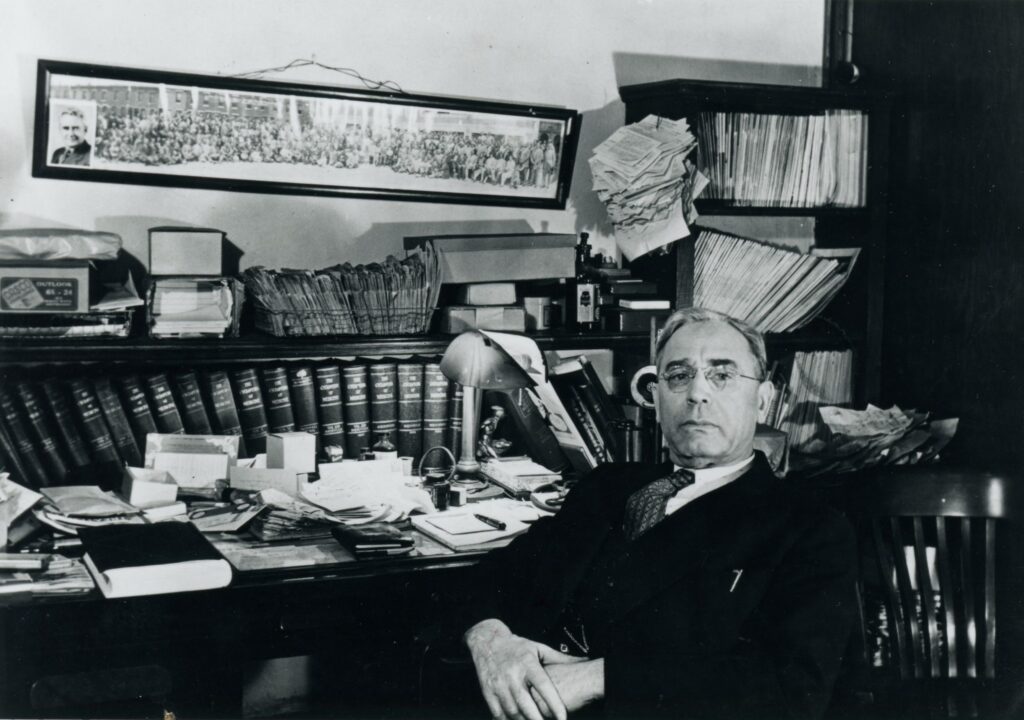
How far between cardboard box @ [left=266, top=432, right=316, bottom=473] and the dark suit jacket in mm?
650

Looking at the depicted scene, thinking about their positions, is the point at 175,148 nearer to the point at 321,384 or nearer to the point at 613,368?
the point at 321,384

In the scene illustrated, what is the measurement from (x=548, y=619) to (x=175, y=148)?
1.51 metres

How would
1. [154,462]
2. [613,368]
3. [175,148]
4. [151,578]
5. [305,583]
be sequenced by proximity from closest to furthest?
[151,578]
[305,583]
[154,462]
[175,148]
[613,368]

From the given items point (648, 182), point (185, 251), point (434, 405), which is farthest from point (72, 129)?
point (648, 182)

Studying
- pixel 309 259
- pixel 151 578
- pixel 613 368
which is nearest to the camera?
pixel 151 578

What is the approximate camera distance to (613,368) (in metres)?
3.10

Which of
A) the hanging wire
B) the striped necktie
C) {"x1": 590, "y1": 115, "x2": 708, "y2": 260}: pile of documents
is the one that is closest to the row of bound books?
{"x1": 590, "y1": 115, "x2": 708, "y2": 260}: pile of documents

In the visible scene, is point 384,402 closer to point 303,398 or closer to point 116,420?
point 303,398

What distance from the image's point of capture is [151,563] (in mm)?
1838

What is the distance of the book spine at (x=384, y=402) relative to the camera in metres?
2.62

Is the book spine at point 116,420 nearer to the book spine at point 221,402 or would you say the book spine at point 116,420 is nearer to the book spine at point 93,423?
the book spine at point 93,423

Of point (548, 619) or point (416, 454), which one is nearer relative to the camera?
point (548, 619)

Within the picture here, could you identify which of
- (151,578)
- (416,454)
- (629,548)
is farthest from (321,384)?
(629,548)

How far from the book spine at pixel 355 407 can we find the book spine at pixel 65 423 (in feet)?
2.02
